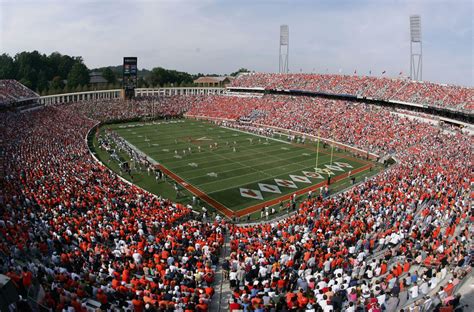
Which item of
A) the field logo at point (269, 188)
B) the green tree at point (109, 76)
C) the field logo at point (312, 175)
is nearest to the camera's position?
the field logo at point (269, 188)

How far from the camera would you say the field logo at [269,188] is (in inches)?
960

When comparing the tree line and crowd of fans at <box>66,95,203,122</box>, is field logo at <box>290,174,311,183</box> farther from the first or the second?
the tree line

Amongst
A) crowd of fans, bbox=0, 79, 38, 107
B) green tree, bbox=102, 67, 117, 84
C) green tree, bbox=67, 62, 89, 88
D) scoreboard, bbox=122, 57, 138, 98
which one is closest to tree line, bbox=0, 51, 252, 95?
green tree, bbox=67, 62, 89, 88

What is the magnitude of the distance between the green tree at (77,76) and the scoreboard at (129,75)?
1138 inches

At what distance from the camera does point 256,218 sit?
1991cm

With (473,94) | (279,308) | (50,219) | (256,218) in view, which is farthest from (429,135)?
(50,219)

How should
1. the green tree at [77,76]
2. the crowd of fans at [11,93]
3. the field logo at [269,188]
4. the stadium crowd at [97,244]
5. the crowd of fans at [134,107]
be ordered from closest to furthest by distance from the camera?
the stadium crowd at [97,244] < the field logo at [269,188] < the crowd of fans at [11,93] < the crowd of fans at [134,107] < the green tree at [77,76]

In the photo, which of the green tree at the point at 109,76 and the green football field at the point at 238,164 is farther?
the green tree at the point at 109,76

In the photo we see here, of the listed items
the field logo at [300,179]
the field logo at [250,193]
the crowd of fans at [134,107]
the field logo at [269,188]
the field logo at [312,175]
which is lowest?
the field logo at [250,193]

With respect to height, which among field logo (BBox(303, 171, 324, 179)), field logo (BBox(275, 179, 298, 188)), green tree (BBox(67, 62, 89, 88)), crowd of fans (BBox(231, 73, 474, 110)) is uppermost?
green tree (BBox(67, 62, 89, 88))

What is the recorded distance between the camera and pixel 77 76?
87688 millimetres

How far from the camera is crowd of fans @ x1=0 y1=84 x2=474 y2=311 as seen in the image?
9.14 metres

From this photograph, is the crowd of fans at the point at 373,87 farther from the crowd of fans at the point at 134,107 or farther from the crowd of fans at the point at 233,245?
the crowd of fans at the point at 233,245

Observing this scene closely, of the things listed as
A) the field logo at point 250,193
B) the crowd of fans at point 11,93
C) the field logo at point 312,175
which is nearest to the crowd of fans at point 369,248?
the field logo at point 250,193
